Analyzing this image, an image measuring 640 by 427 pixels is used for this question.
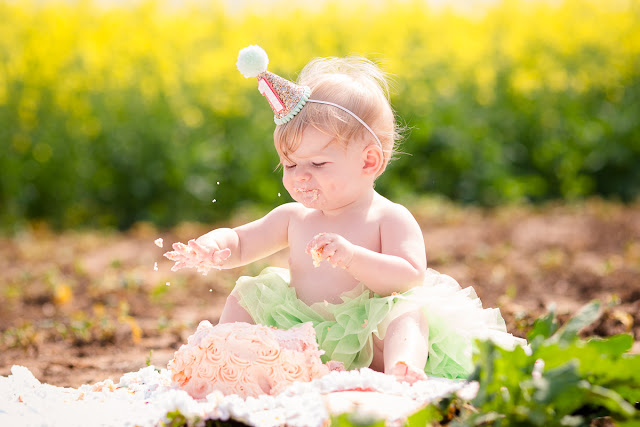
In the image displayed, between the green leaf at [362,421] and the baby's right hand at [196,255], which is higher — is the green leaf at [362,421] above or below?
below

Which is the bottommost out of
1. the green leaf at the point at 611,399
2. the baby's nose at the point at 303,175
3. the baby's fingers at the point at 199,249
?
the green leaf at the point at 611,399

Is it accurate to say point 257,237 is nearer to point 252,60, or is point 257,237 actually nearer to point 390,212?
point 390,212

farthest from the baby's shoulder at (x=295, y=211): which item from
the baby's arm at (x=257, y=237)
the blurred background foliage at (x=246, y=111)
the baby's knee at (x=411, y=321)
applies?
the blurred background foliage at (x=246, y=111)

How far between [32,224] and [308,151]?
595 cm

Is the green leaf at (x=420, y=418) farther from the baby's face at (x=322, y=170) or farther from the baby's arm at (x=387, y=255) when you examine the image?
the baby's face at (x=322, y=170)

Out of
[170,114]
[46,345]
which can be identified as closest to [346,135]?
[46,345]

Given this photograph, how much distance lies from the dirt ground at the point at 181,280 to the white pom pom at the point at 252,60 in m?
1.16

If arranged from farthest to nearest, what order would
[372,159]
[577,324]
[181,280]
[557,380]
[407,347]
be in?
1. [181,280]
2. [372,159]
3. [407,347]
4. [577,324]
5. [557,380]

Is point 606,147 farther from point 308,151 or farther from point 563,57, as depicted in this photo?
point 308,151

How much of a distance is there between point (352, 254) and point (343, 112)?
49 centimetres

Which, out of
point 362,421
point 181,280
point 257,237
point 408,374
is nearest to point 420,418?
point 362,421

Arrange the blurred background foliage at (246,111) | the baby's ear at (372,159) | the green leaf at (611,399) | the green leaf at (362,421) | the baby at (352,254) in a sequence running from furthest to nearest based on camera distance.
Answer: the blurred background foliage at (246,111) → the baby's ear at (372,159) → the baby at (352,254) → the green leaf at (611,399) → the green leaf at (362,421)

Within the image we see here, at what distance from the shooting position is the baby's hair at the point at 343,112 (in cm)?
260

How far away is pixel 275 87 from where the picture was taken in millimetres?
2650
